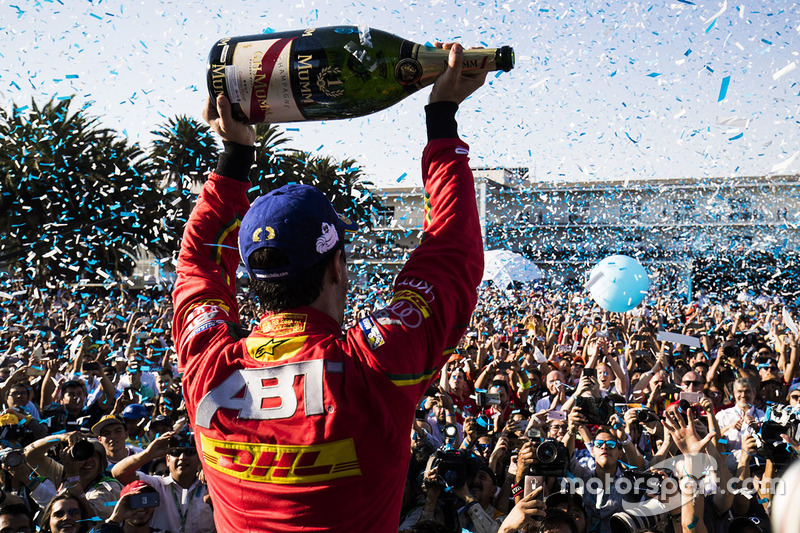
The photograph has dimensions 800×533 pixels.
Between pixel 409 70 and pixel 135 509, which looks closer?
pixel 409 70

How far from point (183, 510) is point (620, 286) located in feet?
41.4

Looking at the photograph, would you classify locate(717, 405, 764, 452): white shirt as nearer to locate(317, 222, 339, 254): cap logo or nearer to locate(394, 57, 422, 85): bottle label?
locate(394, 57, 422, 85): bottle label

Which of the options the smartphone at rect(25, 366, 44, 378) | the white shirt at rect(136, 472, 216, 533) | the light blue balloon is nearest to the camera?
the white shirt at rect(136, 472, 216, 533)

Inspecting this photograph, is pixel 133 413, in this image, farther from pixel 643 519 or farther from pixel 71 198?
pixel 71 198

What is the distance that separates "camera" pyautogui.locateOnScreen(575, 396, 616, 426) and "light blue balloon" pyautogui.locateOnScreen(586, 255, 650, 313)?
967 cm

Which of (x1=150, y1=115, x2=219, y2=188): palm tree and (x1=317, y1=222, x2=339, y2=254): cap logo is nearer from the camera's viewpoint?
(x1=317, y1=222, x2=339, y2=254): cap logo

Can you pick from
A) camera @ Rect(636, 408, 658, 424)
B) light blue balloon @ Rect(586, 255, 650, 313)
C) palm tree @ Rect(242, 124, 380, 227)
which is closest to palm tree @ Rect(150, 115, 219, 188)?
palm tree @ Rect(242, 124, 380, 227)

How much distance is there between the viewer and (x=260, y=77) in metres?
2.49

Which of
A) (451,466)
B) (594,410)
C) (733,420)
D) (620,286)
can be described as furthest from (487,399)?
(620,286)

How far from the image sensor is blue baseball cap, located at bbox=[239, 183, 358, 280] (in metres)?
1.90

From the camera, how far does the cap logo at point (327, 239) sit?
192cm

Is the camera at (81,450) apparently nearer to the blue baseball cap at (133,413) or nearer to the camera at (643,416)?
the blue baseball cap at (133,413)

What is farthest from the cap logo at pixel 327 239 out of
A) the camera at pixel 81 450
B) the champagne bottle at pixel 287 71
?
the camera at pixel 81 450

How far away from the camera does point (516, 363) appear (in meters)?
10.1
